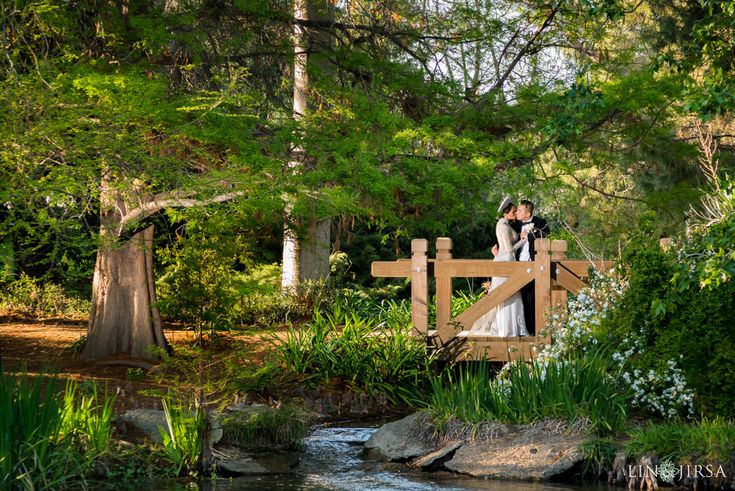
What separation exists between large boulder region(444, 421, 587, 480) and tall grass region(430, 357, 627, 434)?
0.16 metres

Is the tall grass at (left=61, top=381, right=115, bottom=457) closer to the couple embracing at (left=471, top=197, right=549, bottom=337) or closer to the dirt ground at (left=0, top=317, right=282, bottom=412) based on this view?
the dirt ground at (left=0, top=317, right=282, bottom=412)

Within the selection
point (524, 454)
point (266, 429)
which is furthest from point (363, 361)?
point (524, 454)

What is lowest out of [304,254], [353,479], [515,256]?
[353,479]

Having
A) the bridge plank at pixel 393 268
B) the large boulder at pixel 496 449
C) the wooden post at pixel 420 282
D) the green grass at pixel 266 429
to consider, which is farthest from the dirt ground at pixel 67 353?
the large boulder at pixel 496 449

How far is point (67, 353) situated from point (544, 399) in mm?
8370

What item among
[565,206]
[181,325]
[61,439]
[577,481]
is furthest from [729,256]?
[565,206]

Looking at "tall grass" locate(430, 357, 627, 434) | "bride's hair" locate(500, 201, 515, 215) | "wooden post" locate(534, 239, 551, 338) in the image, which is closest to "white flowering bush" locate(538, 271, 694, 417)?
"tall grass" locate(430, 357, 627, 434)

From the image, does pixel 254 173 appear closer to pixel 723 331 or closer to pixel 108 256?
pixel 108 256

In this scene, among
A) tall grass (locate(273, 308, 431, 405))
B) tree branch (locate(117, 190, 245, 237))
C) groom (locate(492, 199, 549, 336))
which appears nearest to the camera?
tree branch (locate(117, 190, 245, 237))

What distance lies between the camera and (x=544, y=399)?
9.52 m

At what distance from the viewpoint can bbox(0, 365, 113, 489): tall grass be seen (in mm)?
7539

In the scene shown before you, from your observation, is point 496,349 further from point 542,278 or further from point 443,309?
point 542,278

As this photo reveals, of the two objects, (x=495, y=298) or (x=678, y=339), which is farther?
(x=495, y=298)

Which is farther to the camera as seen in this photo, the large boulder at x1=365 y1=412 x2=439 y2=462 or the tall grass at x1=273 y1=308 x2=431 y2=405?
the tall grass at x1=273 y1=308 x2=431 y2=405
